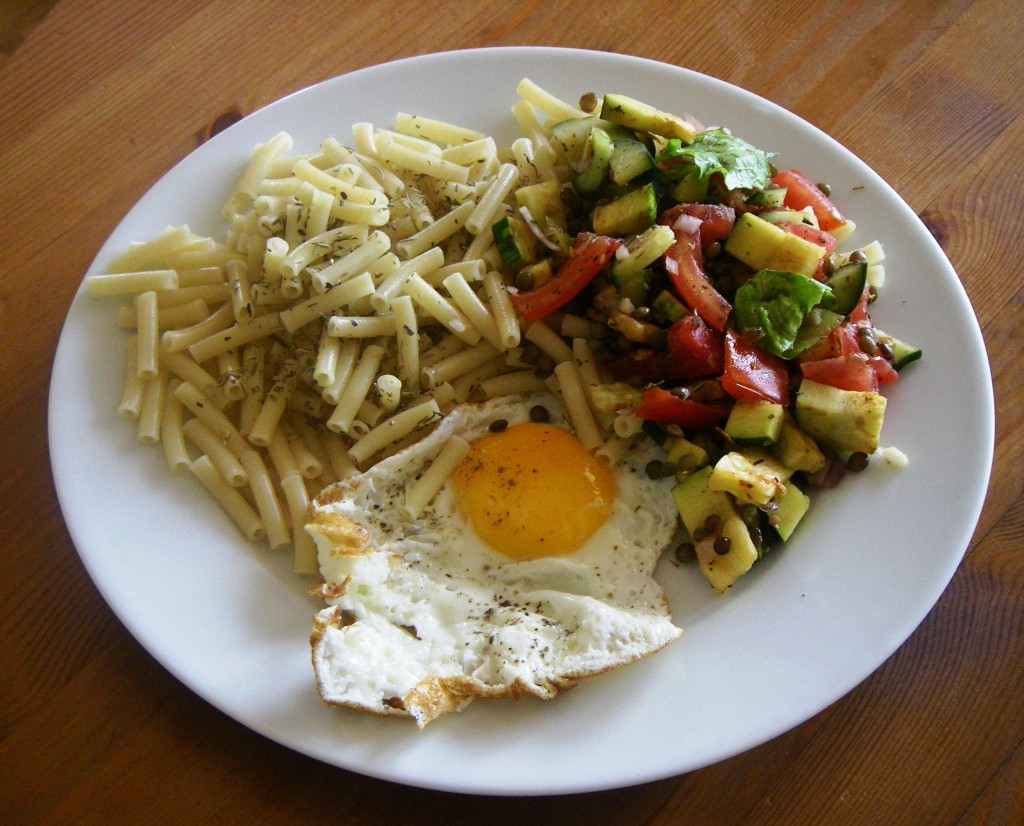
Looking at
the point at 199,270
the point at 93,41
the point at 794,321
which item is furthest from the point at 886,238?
the point at 93,41

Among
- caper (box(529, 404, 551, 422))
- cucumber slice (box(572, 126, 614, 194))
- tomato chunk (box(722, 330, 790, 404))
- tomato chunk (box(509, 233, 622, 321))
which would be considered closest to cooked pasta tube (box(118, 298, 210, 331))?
tomato chunk (box(509, 233, 622, 321))

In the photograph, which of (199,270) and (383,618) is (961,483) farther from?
(199,270)

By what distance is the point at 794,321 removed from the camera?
2564 mm

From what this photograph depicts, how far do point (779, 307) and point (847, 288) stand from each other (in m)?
0.28

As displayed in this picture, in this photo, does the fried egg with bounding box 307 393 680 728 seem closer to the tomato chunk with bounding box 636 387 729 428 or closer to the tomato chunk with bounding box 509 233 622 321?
the tomato chunk with bounding box 636 387 729 428

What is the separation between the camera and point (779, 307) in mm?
2588

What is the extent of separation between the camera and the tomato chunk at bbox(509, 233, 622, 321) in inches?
109

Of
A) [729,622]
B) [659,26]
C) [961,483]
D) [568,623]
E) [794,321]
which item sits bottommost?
[568,623]

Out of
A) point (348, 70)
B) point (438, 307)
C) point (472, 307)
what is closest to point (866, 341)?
point (472, 307)

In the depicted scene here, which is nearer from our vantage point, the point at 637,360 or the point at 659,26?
the point at 637,360

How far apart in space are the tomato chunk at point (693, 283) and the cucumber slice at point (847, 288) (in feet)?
1.09

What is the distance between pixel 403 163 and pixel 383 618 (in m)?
1.71

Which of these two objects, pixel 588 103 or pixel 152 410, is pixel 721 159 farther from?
pixel 152 410

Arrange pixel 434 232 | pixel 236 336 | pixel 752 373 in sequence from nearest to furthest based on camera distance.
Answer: pixel 752 373
pixel 236 336
pixel 434 232
